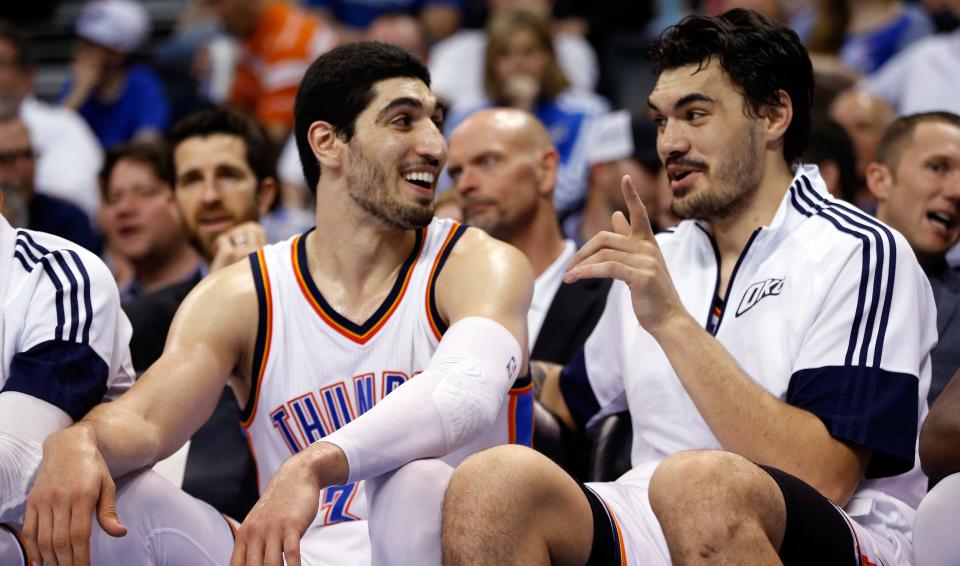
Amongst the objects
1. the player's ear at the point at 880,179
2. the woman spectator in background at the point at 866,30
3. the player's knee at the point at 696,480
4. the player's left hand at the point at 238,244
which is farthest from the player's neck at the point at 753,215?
the woman spectator in background at the point at 866,30

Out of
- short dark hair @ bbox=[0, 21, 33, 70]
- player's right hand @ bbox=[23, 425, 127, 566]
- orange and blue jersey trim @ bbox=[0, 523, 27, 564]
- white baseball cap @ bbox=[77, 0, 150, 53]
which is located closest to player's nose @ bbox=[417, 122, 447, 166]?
player's right hand @ bbox=[23, 425, 127, 566]

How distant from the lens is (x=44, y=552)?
252cm

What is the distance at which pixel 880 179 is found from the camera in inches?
159

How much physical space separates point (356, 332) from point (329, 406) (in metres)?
0.21

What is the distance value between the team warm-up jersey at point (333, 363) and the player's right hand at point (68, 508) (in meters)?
0.68

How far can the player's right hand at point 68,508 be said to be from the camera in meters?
2.52

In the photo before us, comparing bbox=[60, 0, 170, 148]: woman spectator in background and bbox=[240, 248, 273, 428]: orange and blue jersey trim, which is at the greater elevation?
bbox=[60, 0, 170, 148]: woman spectator in background

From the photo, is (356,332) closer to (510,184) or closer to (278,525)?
(278,525)

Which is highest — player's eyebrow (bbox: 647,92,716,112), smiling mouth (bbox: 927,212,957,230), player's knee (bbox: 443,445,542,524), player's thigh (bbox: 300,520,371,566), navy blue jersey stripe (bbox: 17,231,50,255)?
player's eyebrow (bbox: 647,92,716,112)

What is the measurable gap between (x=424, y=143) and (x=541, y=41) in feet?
11.9

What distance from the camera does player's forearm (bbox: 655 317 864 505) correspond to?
9.25 feet

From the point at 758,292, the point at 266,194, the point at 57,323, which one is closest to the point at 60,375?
the point at 57,323

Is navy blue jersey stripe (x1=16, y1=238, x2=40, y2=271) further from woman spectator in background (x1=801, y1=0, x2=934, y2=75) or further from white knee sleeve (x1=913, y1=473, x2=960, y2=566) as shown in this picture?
woman spectator in background (x1=801, y1=0, x2=934, y2=75)

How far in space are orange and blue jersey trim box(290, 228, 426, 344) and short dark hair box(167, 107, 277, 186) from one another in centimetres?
166
